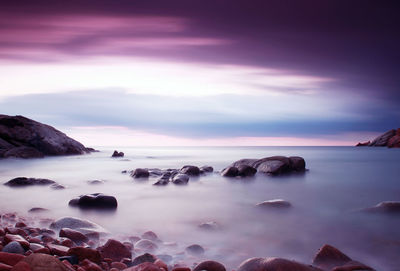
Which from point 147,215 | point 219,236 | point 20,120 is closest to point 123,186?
point 147,215

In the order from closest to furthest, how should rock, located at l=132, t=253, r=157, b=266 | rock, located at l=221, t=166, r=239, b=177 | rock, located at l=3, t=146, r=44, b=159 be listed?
rock, located at l=132, t=253, r=157, b=266, rock, located at l=221, t=166, r=239, b=177, rock, located at l=3, t=146, r=44, b=159

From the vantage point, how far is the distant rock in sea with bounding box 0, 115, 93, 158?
1072 inches

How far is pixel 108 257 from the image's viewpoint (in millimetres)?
4117

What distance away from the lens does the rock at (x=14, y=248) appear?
345 cm

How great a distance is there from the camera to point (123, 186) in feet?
40.2

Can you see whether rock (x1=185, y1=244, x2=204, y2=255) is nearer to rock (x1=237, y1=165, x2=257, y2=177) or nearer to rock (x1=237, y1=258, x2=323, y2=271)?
rock (x1=237, y1=258, x2=323, y2=271)

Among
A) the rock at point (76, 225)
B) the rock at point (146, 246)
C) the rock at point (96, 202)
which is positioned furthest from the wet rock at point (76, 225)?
the rock at point (96, 202)

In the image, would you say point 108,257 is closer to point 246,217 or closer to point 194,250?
point 194,250

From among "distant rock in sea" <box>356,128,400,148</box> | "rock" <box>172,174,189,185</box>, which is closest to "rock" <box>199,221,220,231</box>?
"rock" <box>172,174,189,185</box>

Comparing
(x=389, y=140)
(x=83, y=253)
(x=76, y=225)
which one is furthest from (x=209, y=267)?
(x=389, y=140)

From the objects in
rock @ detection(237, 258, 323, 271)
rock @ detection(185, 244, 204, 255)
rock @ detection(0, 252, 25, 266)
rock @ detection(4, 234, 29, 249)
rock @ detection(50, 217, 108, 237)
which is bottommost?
rock @ detection(185, 244, 204, 255)

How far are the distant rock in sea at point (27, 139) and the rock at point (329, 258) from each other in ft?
92.5

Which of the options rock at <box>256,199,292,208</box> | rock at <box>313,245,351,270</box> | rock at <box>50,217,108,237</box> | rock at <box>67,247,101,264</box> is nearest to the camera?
rock at <box>67,247,101,264</box>

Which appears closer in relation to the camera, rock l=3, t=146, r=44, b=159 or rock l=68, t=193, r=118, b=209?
rock l=68, t=193, r=118, b=209
